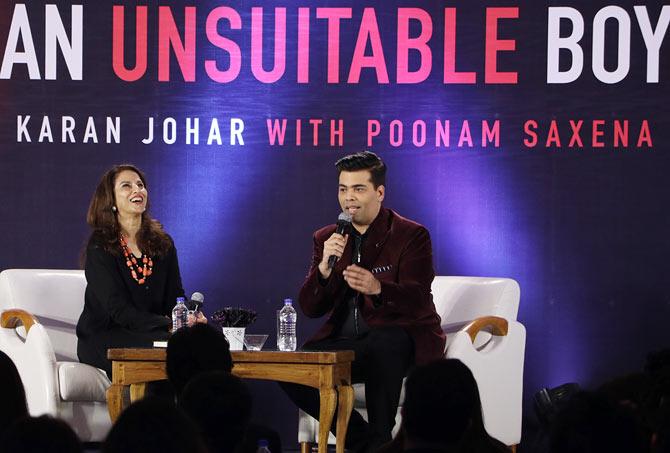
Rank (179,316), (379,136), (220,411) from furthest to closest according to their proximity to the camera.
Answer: (379,136) → (179,316) → (220,411)

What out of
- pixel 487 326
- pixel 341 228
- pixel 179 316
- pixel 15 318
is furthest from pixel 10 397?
pixel 487 326

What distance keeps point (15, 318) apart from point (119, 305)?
59 cm

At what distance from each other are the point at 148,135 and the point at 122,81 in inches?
12.1

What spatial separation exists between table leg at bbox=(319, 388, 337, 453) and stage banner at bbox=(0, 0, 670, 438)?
1.58 meters

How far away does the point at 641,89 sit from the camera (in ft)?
19.0

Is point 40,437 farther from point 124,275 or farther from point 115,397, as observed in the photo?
point 124,275

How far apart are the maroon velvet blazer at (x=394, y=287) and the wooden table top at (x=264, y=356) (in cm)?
29

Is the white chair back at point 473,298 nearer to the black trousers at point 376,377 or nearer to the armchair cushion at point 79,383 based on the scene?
the black trousers at point 376,377

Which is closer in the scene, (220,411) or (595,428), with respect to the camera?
(595,428)

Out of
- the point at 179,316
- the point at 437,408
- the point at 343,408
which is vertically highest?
the point at 437,408

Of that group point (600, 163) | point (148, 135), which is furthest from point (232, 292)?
point (600, 163)

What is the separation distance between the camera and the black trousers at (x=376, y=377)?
4316mm

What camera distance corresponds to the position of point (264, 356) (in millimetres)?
4270

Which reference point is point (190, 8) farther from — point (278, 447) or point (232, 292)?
point (278, 447)
